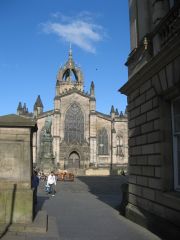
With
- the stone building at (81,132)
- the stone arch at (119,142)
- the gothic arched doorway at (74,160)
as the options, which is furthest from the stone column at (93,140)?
the stone arch at (119,142)

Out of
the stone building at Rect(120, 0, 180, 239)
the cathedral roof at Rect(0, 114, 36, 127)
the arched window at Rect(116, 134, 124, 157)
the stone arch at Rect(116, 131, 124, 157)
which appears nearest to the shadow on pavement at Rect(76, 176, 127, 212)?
the stone building at Rect(120, 0, 180, 239)

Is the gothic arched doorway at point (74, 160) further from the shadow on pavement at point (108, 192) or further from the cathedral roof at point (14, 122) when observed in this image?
the cathedral roof at point (14, 122)

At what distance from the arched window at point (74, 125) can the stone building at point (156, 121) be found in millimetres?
56076

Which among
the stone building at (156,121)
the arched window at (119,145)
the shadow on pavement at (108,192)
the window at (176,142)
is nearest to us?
the stone building at (156,121)

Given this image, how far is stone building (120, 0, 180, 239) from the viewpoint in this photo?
30.8 feet

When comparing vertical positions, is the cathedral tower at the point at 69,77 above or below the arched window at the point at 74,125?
above

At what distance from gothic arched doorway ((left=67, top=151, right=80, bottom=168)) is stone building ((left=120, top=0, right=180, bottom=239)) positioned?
2184 inches

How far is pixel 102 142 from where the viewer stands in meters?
71.6

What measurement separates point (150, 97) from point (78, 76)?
6900 cm

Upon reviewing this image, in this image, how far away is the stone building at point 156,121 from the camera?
938cm

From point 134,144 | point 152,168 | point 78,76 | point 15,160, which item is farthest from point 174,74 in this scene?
point 78,76

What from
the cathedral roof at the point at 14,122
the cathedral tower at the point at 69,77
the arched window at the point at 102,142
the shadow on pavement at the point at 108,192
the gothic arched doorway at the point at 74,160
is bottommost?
the shadow on pavement at the point at 108,192

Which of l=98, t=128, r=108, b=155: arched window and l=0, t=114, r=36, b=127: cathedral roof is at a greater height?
l=98, t=128, r=108, b=155: arched window

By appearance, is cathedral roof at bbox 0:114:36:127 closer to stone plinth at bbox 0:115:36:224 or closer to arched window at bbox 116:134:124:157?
stone plinth at bbox 0:115:36:224
